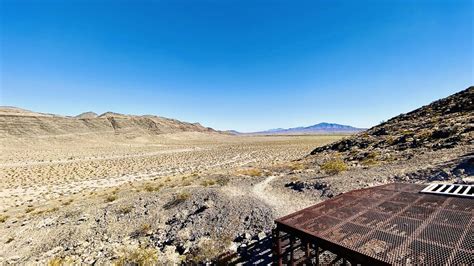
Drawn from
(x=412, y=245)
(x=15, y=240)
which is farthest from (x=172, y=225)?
(x=412, y=245)

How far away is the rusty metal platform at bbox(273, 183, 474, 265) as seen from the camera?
13.5 ft

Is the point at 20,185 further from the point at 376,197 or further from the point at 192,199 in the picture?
the point at 376,197

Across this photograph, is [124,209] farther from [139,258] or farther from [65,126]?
[65,126]

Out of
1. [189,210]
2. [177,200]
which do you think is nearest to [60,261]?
[189,210]

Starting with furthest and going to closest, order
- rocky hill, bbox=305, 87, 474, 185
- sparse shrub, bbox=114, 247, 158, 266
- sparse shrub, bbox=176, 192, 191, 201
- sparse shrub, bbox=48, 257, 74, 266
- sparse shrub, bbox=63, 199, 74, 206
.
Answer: sparse shrub, bbox=63, 199, 74, 206
sparse shrub, bbox=176, 192, 191, 201
rocky hill, bbox=305, 87, 474, 185
sparse shrub, bbox=48, 257, 74, 266
sparse shrub, bbox=114, 247, 158, 266

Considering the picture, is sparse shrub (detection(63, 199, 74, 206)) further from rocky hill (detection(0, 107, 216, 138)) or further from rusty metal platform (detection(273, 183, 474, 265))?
rocky hill (detection(0, 107, 216, 138))

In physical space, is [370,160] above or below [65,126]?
below

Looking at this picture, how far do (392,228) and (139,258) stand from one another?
8.07 m

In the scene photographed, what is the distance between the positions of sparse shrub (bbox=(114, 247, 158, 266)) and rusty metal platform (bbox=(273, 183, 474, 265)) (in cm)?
514

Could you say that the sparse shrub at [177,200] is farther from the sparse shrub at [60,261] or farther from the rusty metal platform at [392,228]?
the rusty metal platform at [392,228]

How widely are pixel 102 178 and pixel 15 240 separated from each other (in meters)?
16.8

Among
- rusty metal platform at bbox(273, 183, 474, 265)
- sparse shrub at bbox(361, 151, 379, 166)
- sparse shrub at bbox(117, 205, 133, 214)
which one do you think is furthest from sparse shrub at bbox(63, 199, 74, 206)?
sparse shrub at bbox(361, 151, 379, 166)

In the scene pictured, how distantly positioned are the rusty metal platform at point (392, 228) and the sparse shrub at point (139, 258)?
514 cm

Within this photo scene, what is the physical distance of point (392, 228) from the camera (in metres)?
5.13
